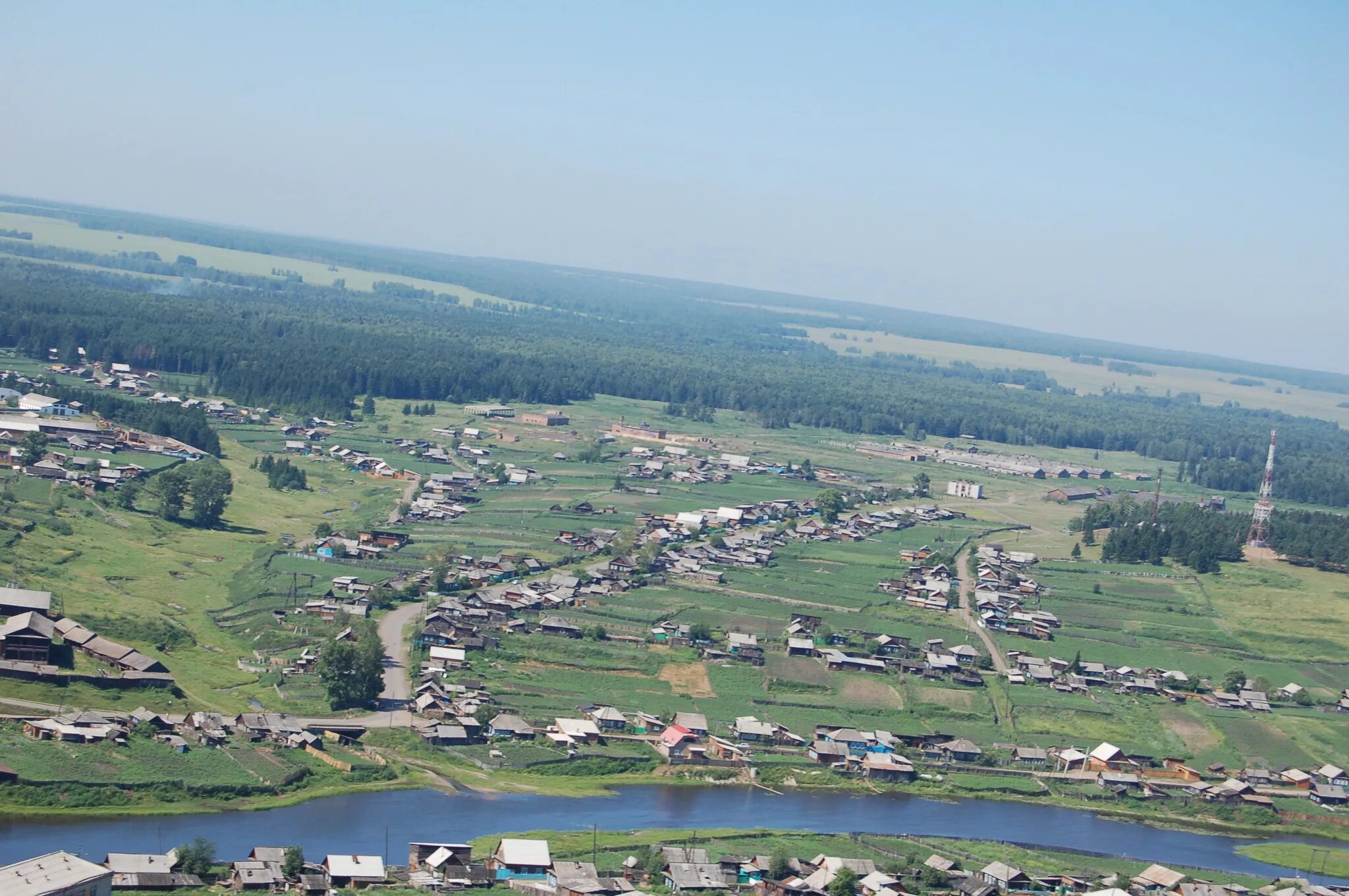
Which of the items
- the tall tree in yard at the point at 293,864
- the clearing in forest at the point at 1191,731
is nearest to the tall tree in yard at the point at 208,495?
the tall tree in yard at the point at 293,864

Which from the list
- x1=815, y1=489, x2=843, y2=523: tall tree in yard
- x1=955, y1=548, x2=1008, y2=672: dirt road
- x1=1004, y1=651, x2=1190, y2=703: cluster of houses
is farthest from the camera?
x1=815, y1=489, x2=843, y2=523: tall tree in yard

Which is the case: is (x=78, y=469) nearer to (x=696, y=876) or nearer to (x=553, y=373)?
(x=696, y=876)

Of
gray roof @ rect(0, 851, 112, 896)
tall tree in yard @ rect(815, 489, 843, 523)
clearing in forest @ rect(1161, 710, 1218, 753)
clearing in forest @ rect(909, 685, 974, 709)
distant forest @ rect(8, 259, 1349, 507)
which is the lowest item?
gray roof @ rect(0, 851, 112, 896)

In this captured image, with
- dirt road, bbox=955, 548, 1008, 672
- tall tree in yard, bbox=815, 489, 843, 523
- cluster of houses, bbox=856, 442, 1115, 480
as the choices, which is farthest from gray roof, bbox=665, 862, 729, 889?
cluster of houses, bbox=856, 442, 1115, 480

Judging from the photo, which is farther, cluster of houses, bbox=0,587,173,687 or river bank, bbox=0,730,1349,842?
cluster of houses, bbox=0,587,173,687

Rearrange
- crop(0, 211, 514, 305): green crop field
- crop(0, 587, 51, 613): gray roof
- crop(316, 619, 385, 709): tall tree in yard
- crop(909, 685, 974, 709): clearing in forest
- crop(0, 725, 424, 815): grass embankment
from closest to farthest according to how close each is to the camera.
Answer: crop(0, 725, 424, 815): grass embankment < crop(316, 619, 385, 709): tall tree in yard < crop(0, 587, 51, 613): gray roof < crop(909, 685, 974, 709): clearing in forest < crop(0, 211, 514, 305): green crop field

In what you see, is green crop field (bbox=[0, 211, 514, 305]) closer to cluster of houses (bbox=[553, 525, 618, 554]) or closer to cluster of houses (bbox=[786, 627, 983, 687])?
cluster of houses (bbox=[553, 525, 618, 554])
